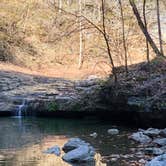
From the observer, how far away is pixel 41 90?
2148 centimetres

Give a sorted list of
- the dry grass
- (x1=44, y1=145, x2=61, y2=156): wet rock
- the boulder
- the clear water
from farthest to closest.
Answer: the dry grass
(x1=44, y1=145, x2=61, y2=156): wet rock
the clear water
the boulder

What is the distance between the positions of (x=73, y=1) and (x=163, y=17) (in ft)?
33.6

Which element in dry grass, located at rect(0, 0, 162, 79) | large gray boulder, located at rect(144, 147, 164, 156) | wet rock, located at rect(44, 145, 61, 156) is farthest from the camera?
dry grass, located at rect(0, 0, 162, 79)

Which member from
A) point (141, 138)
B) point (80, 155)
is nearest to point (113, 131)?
point (141, 138)

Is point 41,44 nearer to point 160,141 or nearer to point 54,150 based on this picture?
point 160,141

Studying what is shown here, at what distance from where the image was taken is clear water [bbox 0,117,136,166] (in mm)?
10531

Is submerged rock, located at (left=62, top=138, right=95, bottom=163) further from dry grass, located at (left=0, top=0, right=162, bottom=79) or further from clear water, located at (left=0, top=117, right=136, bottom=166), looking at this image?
dry grass, located at (left=0, top=0, right=162, bottom=79)

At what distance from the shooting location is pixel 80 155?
10.2m

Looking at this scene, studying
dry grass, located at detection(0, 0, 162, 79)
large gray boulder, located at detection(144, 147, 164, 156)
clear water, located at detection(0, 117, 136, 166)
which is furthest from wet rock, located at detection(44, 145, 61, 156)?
dry grass, located at detection(0, 0, 162, 79)

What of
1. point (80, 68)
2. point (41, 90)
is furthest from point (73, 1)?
point (41, 90)

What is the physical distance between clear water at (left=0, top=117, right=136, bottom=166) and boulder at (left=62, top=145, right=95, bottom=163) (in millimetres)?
176

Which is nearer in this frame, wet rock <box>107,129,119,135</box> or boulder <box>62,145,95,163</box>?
boulder <box>62,145,95,163</box>

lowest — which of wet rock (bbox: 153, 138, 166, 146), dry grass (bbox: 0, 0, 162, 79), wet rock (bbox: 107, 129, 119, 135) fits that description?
wet rock (bbox: 107, 129, 119, 135)

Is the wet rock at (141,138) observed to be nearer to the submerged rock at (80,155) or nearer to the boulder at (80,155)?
the submerged rock at (80,155)
